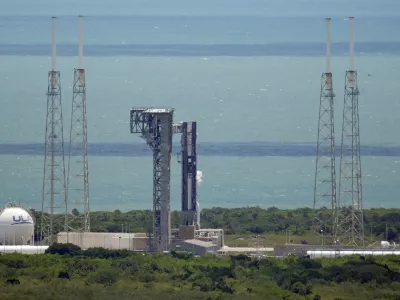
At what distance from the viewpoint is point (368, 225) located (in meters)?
65.2

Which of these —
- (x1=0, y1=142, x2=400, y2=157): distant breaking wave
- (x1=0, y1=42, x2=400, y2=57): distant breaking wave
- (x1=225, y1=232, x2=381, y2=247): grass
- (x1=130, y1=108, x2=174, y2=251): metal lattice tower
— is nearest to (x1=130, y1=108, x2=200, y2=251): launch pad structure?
(x1=130, y1=108, x2=174, y2=251): metal lattice tower

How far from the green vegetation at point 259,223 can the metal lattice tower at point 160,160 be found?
22.1ft

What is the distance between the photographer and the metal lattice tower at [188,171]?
5641 centimetres

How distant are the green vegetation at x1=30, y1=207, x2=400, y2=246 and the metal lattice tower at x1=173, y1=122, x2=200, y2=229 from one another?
5.39 m

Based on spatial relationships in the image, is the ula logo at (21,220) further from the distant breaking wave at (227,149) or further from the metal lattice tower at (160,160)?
the distant breaking wave at (227,149)

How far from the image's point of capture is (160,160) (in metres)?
55.4

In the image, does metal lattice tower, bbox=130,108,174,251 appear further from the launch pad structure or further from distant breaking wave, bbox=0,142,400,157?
distant breaking wave, bbox=0,142,400,157

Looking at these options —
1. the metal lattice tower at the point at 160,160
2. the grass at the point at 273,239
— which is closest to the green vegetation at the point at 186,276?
the metal lattice tower at the point at 160,160

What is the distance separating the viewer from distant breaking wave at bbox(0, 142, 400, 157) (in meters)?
109

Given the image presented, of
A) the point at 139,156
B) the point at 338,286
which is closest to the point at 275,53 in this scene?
the point at 139,156

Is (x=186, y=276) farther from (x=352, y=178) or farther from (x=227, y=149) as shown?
(x=227, y=149)

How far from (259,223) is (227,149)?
45.4 meters

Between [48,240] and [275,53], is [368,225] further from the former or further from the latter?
[275,53]

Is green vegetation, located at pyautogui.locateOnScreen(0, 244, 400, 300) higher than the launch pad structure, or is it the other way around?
the launch pad structure
